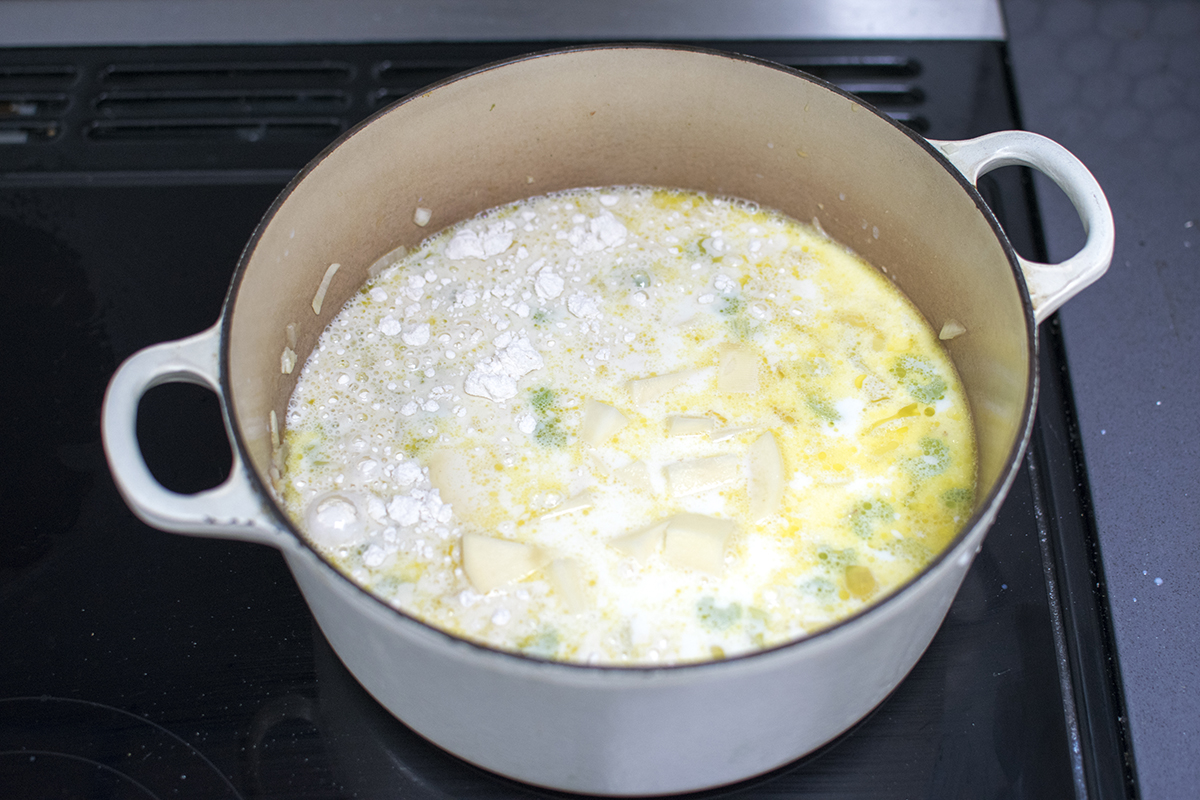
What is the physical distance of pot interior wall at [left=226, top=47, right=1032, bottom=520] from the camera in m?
0.97

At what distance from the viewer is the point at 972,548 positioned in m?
0.72

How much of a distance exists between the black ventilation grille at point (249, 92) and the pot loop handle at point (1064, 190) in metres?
0.37

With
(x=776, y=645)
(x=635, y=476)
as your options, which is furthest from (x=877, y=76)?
(x=776, y=645)

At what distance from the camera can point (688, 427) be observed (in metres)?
1.03

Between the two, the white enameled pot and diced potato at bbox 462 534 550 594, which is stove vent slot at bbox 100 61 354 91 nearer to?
the white enameled pot

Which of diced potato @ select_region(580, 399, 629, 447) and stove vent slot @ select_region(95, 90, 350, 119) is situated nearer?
diced potato @ select_region(580, 399, 629, 447)

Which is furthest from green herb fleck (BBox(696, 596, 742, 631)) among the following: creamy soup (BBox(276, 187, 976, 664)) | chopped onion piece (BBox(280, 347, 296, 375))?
chopped onion piece (BBox(280, 347, 296, 375))

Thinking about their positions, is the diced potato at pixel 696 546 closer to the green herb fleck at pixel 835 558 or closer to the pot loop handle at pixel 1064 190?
the green herb fleck at pixel 835 558

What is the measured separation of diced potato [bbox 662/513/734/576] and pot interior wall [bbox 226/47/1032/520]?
256 millimetres

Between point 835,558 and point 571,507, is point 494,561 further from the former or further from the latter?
point 835,558

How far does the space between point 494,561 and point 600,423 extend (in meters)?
0.18

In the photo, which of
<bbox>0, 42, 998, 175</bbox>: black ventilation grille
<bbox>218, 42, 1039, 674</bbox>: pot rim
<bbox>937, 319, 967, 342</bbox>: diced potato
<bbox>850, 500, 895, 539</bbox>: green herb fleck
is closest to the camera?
<bbox>218, 42, 1039, 674</bbox>: pot rim

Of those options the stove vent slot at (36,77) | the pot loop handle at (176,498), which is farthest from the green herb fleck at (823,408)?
the stove vent slot at (36,77)

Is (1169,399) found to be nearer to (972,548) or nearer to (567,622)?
(972,548)
